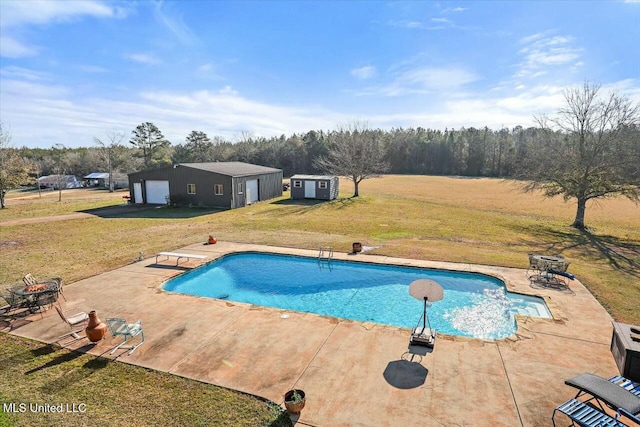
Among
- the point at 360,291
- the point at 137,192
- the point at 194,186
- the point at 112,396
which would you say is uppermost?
the point at 194,186

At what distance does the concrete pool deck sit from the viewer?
18.0ft

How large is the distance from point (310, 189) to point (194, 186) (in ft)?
36.0

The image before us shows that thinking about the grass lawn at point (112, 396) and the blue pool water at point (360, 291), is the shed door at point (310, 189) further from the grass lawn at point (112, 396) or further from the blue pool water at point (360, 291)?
the grass lawn at point (112, 396)

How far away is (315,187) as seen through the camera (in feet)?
108

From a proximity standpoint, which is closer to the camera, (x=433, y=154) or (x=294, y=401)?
(x=294, y=401)

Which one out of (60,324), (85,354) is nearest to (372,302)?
(85,354)

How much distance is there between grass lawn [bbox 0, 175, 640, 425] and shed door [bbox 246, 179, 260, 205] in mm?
1472

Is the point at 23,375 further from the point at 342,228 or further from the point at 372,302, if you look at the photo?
the point at 342,228

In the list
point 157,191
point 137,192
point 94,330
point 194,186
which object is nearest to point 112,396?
point 94,330

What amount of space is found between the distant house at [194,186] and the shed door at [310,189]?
5.02 metres

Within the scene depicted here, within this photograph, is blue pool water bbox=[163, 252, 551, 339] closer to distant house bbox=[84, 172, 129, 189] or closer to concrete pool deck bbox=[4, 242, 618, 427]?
concrete pool deck bbox=[4, 242, 618, 427]

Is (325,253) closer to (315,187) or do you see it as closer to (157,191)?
(315,187)

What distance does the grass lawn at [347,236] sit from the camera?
40.1 feet

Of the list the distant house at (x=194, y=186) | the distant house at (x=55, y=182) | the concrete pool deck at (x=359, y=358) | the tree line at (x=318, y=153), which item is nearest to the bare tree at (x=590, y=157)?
the concrete pool deck at (x=359, y=358)
